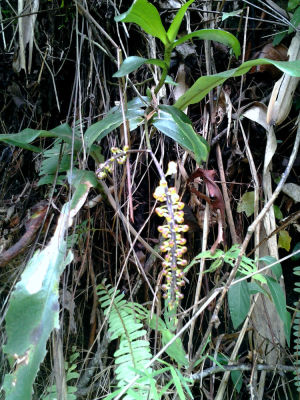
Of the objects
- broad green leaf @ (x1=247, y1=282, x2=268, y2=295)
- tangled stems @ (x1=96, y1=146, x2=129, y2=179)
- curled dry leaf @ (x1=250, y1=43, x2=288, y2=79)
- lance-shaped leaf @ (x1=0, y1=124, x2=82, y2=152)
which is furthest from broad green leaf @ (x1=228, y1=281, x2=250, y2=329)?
curled dry leaf @ (x1=250, y1=43, x2=288, y2=79)

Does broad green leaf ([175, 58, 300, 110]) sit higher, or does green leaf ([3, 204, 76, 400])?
broad green leaf ([175, 58, 300, 110])

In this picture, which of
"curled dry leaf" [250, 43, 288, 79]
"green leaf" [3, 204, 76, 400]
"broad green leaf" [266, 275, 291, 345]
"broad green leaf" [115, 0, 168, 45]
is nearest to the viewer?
"green leaf" [3, 204, 76, 400]

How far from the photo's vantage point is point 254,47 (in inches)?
44.2

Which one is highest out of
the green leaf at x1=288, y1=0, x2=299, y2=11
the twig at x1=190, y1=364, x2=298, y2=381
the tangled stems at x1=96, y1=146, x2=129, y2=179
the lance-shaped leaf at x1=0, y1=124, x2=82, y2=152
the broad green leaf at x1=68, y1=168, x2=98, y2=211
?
the green leaf at x1=288, y1=0, x2=299, y2=11

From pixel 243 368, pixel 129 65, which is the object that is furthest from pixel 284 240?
pixel 129 65

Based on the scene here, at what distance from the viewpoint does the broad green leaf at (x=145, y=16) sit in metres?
0.71

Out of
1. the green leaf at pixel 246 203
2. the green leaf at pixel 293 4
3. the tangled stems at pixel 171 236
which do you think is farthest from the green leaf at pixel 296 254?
the green leaf at pixel 293 4

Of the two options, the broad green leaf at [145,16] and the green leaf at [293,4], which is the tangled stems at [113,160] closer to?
the broad green leaf at [145,16]

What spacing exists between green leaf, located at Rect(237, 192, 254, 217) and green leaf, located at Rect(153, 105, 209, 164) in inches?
9.4

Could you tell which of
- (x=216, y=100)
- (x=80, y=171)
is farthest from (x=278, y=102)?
(x=80, y=171)

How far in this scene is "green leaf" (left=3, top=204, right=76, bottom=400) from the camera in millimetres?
571

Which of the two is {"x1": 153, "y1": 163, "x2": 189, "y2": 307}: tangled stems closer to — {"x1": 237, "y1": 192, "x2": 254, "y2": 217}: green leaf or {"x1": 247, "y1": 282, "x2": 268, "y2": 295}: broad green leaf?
{"x1": 247, "y1": 282, "x2": 268, "y2": 295}: broad green leaf

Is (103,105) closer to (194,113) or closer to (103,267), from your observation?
(194,113)

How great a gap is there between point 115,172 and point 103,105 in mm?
223
